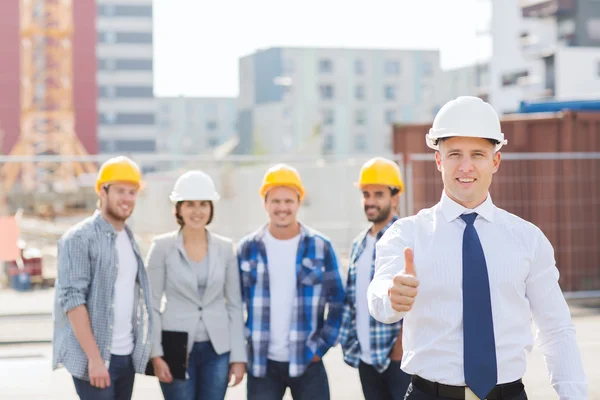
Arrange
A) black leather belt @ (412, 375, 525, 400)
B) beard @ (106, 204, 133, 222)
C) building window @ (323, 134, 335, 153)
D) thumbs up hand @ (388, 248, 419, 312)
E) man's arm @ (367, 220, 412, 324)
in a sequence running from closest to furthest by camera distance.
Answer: thumbs up hand @ (388, 248, 419, 312) → man's arm @ (367, 220, 412, 324) → black leather belt @ (412, 375, 525, 400) → beard @ (106, 204, 133, 222) → building window @ (323, 134, 335, 153)

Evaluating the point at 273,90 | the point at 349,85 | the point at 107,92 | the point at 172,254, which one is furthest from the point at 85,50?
the point at 172,254

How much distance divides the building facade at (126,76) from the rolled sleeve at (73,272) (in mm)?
100560

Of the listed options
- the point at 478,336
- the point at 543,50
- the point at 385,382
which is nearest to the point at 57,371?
the point at 385,382

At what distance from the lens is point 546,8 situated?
221 feet

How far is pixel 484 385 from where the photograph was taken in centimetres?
317

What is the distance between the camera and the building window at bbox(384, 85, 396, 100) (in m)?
104

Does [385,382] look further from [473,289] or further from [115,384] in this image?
[473,289]

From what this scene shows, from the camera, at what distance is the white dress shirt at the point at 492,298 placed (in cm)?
321

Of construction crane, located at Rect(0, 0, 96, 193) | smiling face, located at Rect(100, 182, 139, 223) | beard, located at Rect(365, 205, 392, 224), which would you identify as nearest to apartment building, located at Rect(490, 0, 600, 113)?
construction crane, located at Rect(0, 0, 96, 193)

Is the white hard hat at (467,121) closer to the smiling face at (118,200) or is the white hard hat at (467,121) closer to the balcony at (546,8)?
the smiling face at (118,200)

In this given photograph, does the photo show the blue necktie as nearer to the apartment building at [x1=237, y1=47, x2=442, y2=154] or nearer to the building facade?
the apartment building at [x1=237, y1=47, x2=442, y2=154]

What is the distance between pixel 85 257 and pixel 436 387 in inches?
88.7

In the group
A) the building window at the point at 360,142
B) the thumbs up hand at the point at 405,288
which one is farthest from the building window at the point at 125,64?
the thumbs up hand at the point at 405,288

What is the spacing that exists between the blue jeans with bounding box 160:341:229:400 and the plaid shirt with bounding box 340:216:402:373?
727 mm
